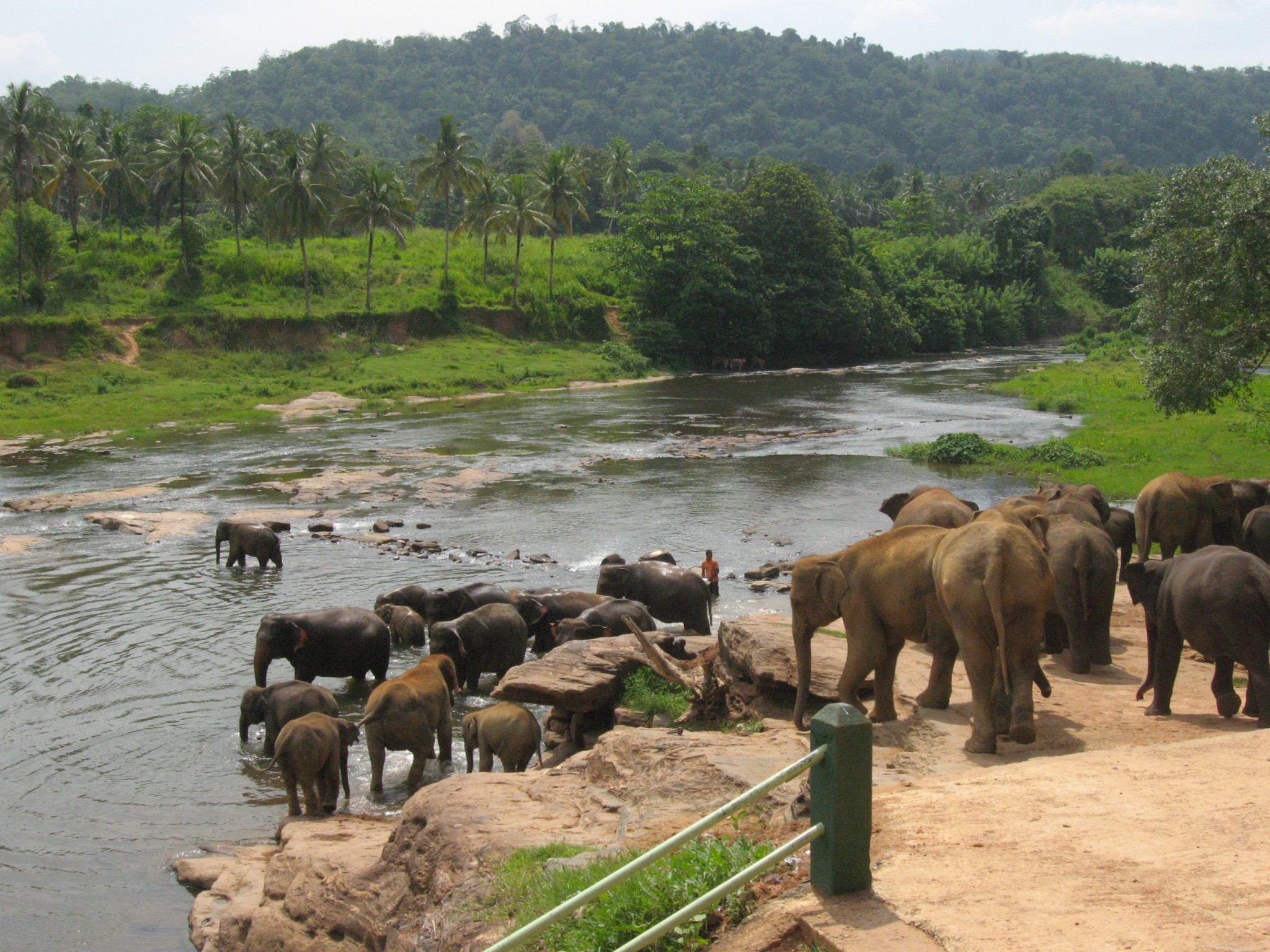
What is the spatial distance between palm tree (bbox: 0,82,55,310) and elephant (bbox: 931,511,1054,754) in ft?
163

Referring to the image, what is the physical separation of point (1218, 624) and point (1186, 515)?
7.34 metres

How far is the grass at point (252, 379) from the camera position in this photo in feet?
132

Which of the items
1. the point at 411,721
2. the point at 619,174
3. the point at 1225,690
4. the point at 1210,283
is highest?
the point at 619,174

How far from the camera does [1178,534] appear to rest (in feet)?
52.5

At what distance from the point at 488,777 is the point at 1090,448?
1017 inches

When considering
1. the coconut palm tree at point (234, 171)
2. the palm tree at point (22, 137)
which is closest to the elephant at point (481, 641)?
the palm tree at point (22, 137)

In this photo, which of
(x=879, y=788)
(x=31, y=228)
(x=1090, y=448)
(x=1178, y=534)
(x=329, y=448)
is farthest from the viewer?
(x=31, y=228)

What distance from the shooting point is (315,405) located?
1748 inches

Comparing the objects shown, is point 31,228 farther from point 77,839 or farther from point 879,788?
point 879,788

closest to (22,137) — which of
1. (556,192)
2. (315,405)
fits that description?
(315,405)

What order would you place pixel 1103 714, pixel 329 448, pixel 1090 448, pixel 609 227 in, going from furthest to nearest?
pixel 609 227 < pixel 329 448 < pixel 1090 448 < pixel 1103 714

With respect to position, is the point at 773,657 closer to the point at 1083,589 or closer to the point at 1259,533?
the point at 1083,589

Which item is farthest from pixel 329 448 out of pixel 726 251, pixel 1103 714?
pixel 726 251

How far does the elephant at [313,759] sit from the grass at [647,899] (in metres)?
4.41
